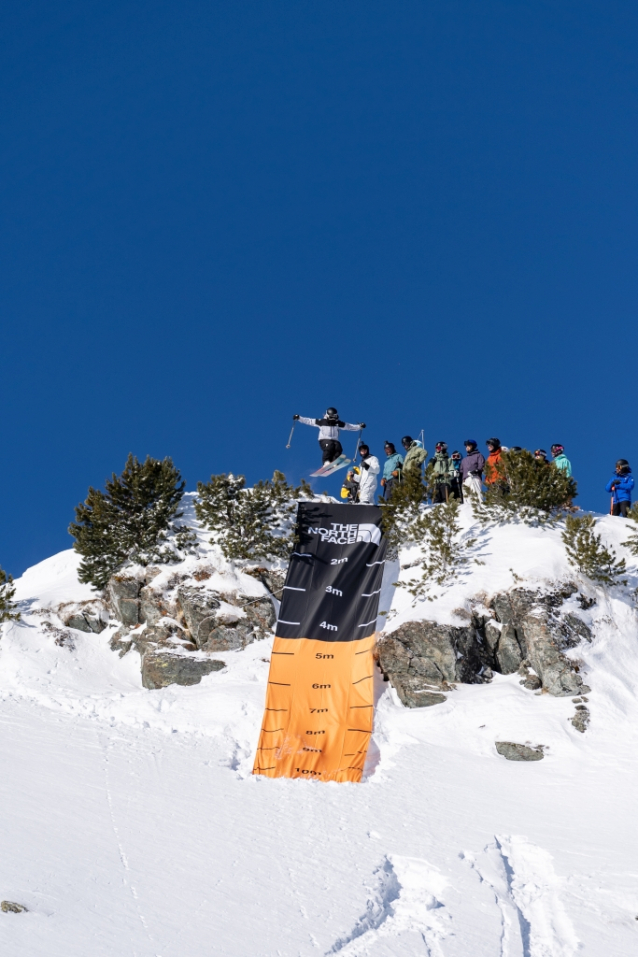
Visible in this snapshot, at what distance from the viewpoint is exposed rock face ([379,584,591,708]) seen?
41.7ft

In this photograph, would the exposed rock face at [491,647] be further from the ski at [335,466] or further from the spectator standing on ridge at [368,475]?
the ski at [335,466]

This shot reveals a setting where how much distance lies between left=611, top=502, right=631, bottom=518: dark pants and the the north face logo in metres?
6.44

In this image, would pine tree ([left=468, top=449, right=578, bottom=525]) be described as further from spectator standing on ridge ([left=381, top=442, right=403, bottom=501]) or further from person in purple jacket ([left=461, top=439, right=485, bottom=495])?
spectator standing on ridge ([left=381, top=442, right=403, bottom=501])

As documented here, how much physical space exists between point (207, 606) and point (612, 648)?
8223 mm

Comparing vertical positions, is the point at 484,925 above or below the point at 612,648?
below

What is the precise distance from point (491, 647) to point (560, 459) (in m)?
5.45

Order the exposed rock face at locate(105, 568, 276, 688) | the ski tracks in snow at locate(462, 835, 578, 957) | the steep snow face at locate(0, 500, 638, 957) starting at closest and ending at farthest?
the steep snow face at locate(0, 500, 638, 957), the ski tracks in snow at locate(462, 835, 578, 957), the exposed rock face at locate(105, 568, 276, 688)

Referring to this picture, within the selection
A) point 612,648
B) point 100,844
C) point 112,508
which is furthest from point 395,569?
point 100,844

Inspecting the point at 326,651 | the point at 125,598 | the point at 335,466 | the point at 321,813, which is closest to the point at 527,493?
the point at 335,466

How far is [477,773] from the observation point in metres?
10.7

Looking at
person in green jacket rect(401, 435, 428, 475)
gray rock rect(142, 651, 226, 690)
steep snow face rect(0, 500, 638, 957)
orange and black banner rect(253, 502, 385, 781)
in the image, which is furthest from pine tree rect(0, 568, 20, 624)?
person in green jacket rect(401, 435, 428, 475)

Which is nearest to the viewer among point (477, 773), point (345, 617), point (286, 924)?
point (286, 924)

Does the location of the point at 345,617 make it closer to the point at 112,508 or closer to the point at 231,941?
the point at 112,508

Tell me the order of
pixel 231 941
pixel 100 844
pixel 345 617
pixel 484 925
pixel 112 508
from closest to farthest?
1. pixel 231 941
2. pixel 484 925
3. pixel 100 844
4. pixel 345 617
5. pixel 112 508
